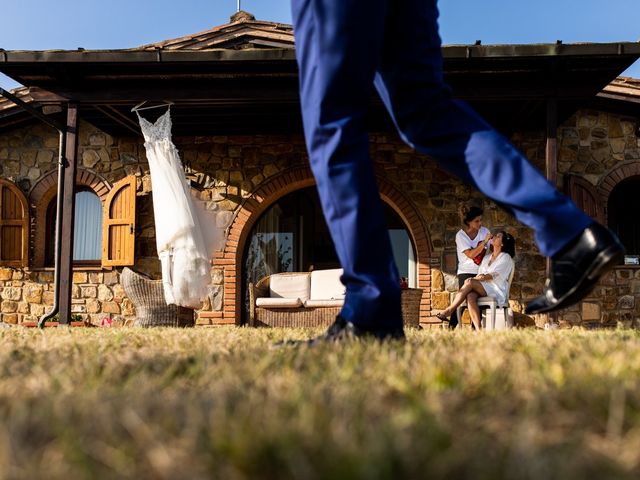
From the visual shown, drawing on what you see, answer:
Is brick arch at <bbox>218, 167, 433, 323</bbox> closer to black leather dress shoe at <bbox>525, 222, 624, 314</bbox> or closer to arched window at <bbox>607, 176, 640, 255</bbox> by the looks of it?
arched window at <bbox>607, 176, 640, 255</bbox>

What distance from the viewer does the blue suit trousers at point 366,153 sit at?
1.86 metres

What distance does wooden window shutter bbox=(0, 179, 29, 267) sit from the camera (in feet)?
34.1

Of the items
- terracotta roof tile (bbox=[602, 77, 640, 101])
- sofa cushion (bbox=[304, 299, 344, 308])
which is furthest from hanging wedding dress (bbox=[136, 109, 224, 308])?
terracotta roof tile (bbox=[602, 77, 640, 101])

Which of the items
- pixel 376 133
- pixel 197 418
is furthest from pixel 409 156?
pixel 197 418

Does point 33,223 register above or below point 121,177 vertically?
below

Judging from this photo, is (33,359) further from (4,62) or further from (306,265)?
(306,265)

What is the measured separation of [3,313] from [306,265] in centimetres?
530

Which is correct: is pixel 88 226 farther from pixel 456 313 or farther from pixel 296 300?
pixel 456 313

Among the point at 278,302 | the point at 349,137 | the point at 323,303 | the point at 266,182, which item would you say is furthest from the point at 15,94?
the point at 349,137

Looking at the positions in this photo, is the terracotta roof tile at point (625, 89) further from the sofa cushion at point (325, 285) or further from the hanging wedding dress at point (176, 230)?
the hanging wedding dress at point (176, 230)

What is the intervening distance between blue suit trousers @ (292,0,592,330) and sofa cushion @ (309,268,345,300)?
824 cm

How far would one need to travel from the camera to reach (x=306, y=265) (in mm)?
13047

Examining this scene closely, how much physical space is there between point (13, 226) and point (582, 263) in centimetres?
1016

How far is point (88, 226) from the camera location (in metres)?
11.3
